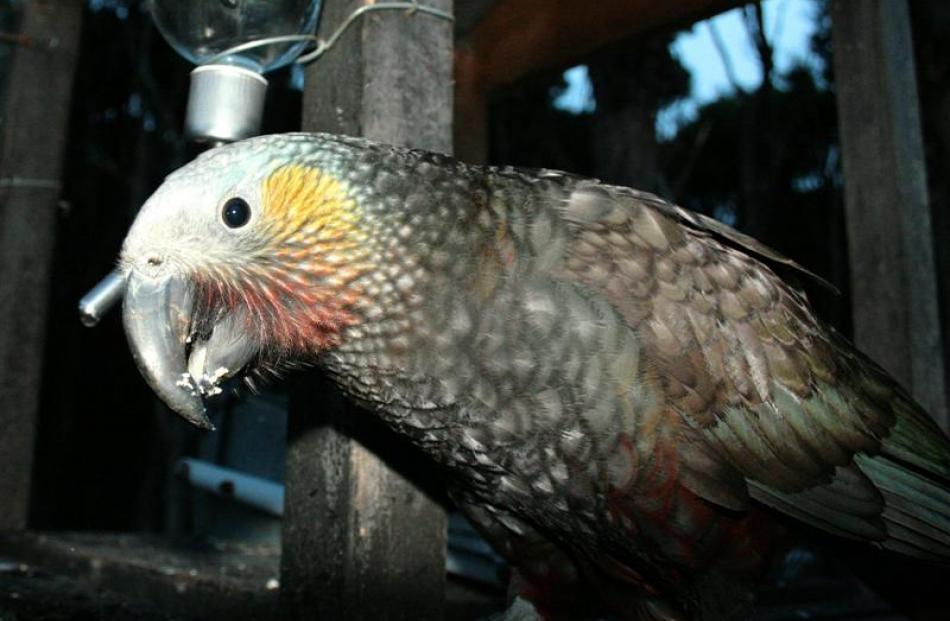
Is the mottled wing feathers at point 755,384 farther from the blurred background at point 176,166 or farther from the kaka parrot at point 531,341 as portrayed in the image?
the blurred background at point 176,166

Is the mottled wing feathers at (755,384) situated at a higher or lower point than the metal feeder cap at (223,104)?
lower

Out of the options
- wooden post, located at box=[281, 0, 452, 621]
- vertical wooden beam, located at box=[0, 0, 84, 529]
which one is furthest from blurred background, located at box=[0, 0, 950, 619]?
wooden post, located at box=[281, 0, 452, 621]

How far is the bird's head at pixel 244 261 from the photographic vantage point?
77.0 inches

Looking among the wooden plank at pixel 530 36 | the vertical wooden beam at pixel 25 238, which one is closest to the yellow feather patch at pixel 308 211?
the wooden plank at pixel 530 36

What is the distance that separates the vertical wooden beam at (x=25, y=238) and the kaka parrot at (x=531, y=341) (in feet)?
8.25

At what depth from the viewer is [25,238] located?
13.7ft

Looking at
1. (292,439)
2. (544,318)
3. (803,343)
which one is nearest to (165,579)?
(292,439)

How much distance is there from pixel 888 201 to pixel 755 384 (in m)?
0.92

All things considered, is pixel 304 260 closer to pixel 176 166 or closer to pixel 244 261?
pixel 244 261

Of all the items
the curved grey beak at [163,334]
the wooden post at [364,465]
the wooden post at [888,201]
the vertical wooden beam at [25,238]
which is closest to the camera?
the curved grey beak at [163,334]

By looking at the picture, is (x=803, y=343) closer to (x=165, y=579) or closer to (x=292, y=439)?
(x=292, y=439)

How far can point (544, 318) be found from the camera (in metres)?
2.08

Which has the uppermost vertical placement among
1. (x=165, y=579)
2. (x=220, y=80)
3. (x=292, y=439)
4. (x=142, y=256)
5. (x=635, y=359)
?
(x=220, y=80)

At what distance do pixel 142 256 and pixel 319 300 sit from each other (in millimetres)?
376
